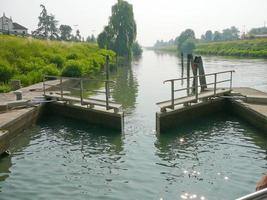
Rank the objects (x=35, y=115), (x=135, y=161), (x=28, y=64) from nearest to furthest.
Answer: (x=135, y=161) → (x=35, y=115) → (x=28, y=64)

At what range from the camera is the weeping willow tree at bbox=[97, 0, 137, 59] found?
190 feet

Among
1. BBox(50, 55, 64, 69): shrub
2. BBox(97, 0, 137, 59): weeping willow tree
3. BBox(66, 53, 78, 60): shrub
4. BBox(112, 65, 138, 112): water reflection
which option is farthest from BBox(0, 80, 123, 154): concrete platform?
BBox(97, 0, 137, 59): weeping willow tree

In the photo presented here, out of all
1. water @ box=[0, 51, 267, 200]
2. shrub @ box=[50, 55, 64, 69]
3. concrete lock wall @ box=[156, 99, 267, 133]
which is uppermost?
shrub @ box=[50, 55, 64, 69]

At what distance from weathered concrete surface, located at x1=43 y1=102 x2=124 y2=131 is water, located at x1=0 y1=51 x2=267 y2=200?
1.20ft

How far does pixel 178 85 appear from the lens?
30.4 meters

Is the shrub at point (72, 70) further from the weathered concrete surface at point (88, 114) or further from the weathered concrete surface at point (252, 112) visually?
the weathered concrete surface at point (252, 112)

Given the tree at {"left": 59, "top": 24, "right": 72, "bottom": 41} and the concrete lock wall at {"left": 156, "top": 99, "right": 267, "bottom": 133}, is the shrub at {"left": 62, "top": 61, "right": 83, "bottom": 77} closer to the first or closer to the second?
the concrete lock wall at {"left": 156, "top": 99, "right": 267, "bottom": 133}

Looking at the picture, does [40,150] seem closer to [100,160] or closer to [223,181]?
[100,160]

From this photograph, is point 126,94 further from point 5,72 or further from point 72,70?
point 5,72

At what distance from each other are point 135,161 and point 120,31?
4926 centimetres

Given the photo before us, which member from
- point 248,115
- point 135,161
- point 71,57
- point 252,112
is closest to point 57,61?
point 71,57

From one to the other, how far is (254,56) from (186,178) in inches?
2926

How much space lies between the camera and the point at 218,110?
1664 cm

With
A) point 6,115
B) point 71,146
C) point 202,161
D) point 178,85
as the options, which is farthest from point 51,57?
point 202,161
